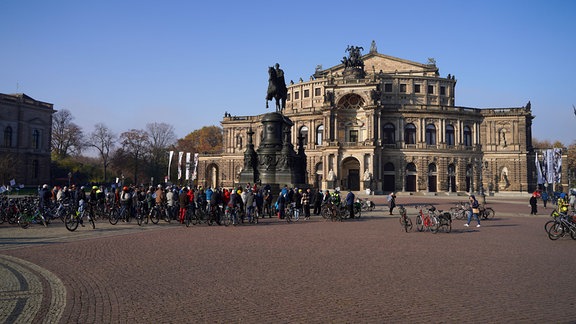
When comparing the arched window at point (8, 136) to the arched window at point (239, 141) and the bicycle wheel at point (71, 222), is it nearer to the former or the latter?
the arched window at point (239, 141)

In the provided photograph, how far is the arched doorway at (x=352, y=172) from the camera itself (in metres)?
66.4

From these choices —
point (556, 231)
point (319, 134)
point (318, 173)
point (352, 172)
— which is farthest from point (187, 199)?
point (319, 134)

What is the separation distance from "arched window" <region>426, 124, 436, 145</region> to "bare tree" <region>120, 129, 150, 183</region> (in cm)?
5346

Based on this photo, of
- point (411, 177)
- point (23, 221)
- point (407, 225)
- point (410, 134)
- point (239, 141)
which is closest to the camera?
point (407, 225)

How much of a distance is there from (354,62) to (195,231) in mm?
61965

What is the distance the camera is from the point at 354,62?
74.1 m

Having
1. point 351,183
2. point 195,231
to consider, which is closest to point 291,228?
point 195,231

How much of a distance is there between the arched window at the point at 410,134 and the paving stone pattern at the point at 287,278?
171 ft

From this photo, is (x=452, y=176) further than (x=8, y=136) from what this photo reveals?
Yes

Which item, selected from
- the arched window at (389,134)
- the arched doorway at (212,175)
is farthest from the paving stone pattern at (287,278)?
the arched doorway at (212,175)

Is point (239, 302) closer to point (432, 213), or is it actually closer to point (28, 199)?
point (432, 213)

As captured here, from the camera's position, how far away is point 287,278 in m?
9.45

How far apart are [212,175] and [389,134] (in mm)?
39036

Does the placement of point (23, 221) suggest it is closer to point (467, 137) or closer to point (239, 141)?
point (239, 141)
